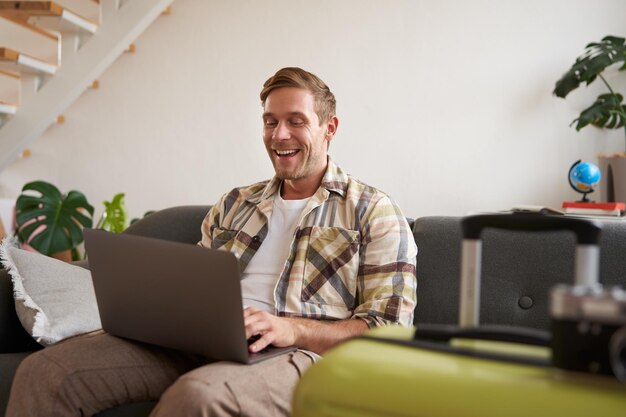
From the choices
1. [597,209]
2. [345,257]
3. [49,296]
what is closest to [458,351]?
[345,257]

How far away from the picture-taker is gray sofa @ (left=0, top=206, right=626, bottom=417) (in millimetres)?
1854

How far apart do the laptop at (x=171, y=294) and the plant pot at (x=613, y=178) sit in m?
1.76

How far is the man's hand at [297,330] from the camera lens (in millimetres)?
1557

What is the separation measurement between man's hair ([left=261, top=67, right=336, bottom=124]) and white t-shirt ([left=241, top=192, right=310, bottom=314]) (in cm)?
25

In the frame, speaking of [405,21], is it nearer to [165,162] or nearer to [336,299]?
[165,162]

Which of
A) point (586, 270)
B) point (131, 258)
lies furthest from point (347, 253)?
point (586, 270)

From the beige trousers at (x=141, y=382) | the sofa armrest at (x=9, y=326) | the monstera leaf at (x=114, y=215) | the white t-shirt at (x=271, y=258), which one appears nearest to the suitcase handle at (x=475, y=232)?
the beige trousers at (x=141, y=382)

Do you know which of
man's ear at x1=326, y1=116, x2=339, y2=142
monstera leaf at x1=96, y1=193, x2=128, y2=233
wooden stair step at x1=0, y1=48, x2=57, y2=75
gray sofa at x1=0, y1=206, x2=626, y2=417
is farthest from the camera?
monstera leaf at x1=96, y1=193, x2=128, y2=233

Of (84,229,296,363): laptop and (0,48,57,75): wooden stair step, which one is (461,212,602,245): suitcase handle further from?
(0,48,57,75): wooden stair step

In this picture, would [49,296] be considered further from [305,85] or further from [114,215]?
[114,215]

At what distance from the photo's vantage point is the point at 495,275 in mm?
1942

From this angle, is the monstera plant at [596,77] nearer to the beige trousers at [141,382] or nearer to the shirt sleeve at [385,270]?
the shirt sleeve at [385,270]

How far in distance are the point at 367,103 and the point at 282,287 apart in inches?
79.6

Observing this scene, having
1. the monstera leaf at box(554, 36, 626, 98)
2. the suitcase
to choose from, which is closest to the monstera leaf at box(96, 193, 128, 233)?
the monstera leaf at box(554, 36, 626, 98)
